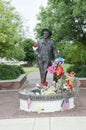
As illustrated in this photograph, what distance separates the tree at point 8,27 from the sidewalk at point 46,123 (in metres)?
8.52

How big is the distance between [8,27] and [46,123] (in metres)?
9.98

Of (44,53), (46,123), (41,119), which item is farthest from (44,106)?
(44,53)

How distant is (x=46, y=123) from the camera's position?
8.77 metres

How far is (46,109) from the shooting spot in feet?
34.2

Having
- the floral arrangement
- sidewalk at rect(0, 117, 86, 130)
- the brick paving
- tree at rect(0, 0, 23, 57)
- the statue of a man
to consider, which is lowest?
sidewalk at rect(0, 117, 86, 130)

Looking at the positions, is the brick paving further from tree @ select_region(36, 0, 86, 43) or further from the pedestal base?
tree @ select_region(36, 0, 86, 43)

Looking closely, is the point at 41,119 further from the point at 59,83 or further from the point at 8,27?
the point at 8,27

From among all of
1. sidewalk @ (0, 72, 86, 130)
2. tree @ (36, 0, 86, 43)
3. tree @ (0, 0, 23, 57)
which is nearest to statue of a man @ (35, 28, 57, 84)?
sidewalk @ (0, 72, 86, 130)

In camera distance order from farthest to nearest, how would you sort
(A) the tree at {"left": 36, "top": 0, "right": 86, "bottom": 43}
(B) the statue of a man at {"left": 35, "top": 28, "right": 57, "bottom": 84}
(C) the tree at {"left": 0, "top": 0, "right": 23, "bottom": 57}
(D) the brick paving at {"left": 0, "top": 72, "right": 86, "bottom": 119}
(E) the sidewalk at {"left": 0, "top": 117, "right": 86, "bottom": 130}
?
(C) the tree at {"left": 0, "top": 0, "right": 23, "bottom": 57}, (A) the tree at {"left": 36, "top": 0, "right": 86, "bottom": 43}, (B) the statue of a man at {"left": 35, "top": 28, "right": 57, "bottom": 84}, (D) the brick paving at {"left": 0, "top": 72, "right": 86, "bottom": 119}, (E) the sidewalk at {"left": 0, "top": 117, "right": 86, "bottom": 130}

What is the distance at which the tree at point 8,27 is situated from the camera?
1778 centimetres

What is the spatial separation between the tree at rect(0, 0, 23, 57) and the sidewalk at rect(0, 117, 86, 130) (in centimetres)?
852

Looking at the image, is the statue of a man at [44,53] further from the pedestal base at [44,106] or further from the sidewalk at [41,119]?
the pedestal base at [44,106]

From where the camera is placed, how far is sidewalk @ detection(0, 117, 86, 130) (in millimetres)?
8312

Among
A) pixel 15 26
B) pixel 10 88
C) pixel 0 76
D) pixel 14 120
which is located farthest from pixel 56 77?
pixel 15 26
